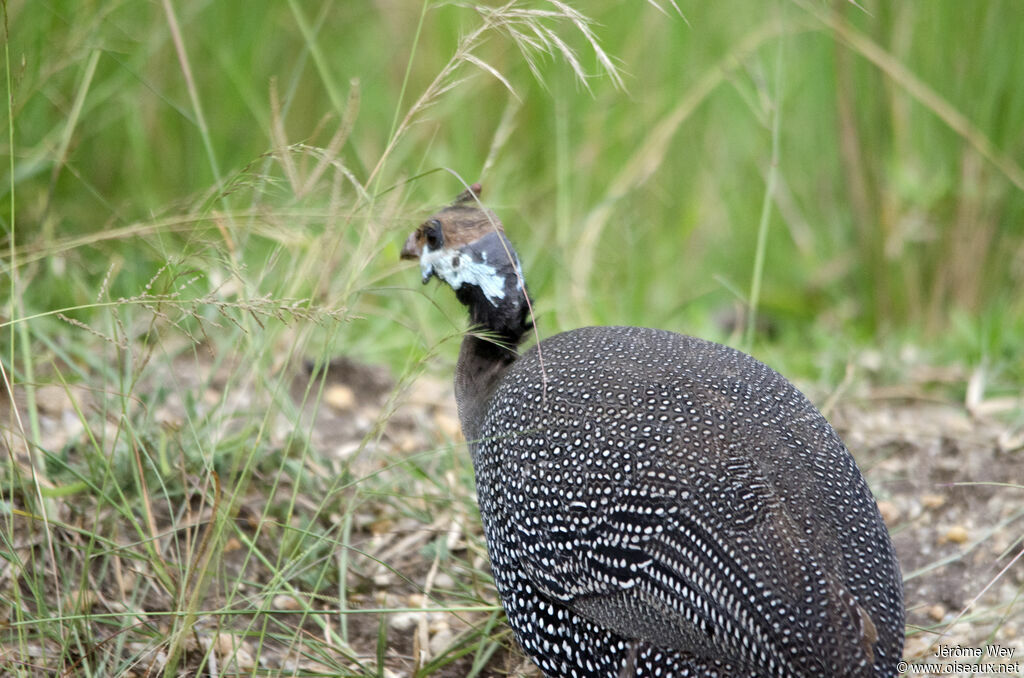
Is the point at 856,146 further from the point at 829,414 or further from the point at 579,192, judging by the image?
the point at 829,414

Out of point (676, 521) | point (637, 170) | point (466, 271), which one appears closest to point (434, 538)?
point (466, 271)

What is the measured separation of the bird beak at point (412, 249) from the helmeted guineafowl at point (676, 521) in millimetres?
411

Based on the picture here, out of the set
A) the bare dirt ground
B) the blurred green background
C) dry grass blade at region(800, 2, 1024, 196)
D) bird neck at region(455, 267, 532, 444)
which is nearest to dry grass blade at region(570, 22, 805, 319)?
the blurred green background

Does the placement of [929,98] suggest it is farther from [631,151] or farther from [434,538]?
[434,538]

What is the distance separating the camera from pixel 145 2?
4.70 metres

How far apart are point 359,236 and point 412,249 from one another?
174mm

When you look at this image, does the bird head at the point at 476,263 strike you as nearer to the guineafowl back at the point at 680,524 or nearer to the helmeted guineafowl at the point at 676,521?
the helmeted guineafowl at the point at 676,521

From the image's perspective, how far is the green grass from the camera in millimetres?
2635

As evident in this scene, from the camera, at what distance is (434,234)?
10.00ft

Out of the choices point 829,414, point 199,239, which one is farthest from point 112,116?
point 829,414

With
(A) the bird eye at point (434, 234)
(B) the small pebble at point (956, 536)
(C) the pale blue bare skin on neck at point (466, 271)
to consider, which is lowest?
(B) the small pebble at point (956, 536)

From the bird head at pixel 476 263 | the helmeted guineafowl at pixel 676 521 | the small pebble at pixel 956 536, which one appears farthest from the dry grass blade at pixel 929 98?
the helmeted guineafowl at pixel 676 521

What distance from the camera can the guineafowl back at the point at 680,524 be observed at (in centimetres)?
218

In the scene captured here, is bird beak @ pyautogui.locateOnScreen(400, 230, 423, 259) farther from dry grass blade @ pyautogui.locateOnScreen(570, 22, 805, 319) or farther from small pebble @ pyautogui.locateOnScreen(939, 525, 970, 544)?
small pebble @ pyautogui.locateOnScreen(939, 525, 970, 544)
